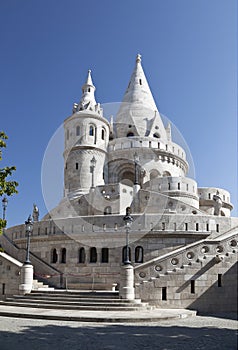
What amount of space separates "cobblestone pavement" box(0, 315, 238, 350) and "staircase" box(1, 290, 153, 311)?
2461 millimetres

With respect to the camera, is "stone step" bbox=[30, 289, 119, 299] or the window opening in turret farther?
the window opening in turret

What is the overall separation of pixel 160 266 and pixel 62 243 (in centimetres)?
658

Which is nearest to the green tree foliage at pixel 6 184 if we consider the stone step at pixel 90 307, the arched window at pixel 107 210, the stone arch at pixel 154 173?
the stone step at pixel 90 307

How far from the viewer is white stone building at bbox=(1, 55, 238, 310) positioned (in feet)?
52.2

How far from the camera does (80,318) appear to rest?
12055 mm

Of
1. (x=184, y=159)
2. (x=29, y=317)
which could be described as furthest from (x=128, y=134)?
(x=29, y=317)

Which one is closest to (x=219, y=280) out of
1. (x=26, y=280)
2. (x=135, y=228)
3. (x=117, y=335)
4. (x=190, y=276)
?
(x=190, y=276)

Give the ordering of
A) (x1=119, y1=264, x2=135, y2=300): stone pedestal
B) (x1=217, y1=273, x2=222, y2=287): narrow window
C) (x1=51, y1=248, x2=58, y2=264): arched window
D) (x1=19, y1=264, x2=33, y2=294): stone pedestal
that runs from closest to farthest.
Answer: (x1=119, y1=264, x2=135, y2=300): stone pedestal, (x1=217, y1=273, x2=222, y2=287): narrow window, (x1=19, y1=264, x2=33, y2=294): stone pedestal, (x1=51, y1=248, x2=58, y2=264): arched window

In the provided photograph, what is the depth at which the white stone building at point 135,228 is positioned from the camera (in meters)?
15.9

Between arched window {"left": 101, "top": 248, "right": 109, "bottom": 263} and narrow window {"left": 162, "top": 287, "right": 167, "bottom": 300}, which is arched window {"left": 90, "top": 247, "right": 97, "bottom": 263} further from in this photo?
narrow window {"left": 162, "top": 287, "right": 167, "bottom": 300}

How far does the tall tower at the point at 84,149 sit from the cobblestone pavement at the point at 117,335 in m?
20.3

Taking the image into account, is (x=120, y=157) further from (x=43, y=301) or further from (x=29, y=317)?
(x=29, y=317)

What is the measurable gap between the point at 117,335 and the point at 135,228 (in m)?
10.1

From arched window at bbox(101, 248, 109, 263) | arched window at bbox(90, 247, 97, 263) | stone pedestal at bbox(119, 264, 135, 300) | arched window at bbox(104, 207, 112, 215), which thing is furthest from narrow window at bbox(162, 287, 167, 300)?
arched window at bbox(104, 207, 112, 215)
